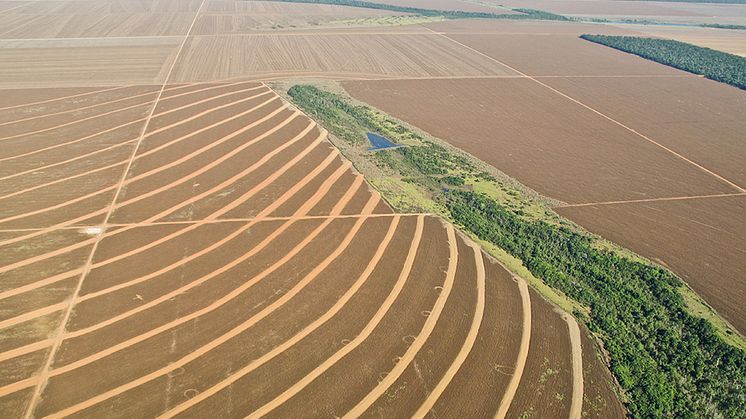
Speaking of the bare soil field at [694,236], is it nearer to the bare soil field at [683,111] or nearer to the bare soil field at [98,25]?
the bare soil field at [683,111]

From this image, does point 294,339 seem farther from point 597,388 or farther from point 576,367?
point 597,388

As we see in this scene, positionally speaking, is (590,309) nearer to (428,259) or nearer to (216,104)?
(428,259)

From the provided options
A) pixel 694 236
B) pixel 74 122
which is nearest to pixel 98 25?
pixel 74 122

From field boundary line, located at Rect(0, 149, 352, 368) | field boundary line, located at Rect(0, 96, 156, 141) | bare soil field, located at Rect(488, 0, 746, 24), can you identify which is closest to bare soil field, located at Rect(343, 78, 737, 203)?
field boundary line, located at Rect(0, 149, 352, 368)

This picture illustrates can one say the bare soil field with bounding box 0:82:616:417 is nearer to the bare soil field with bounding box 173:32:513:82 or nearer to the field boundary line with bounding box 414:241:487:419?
the field boundary line with bounding box 414:241:487:419

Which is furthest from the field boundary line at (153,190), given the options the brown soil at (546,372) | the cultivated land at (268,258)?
the brown soil at (546,372)
